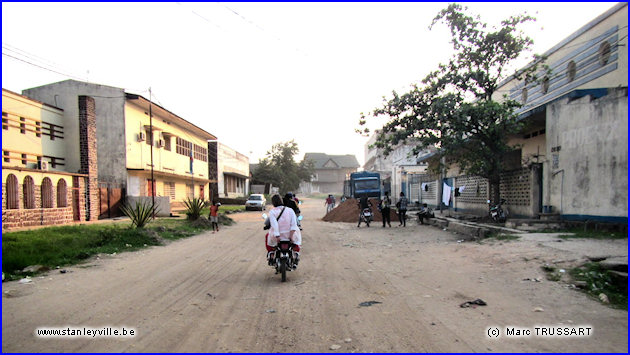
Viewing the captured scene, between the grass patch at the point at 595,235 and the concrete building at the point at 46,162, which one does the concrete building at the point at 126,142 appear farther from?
the grass patch at the point at 595,235

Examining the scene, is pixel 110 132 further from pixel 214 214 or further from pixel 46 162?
pixel 214 214

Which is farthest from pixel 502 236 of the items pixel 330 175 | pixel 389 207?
pixel 330 175

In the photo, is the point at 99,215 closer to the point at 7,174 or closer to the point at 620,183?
the point at 7,174

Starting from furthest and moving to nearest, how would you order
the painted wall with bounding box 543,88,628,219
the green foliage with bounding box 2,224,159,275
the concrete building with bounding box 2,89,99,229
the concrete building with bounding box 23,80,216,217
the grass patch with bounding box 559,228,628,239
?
the concrete building with bounding box 23,80,216,217, the concrete building with bounding box 2,89,99,229, the painted wall with bounding box 543,88,628,219, the grass patch with bounding box 559,228,628,239, the green foliage with bounding box 2,224,159,275

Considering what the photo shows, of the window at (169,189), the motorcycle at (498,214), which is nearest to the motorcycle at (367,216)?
the motorcycle at (498,214)

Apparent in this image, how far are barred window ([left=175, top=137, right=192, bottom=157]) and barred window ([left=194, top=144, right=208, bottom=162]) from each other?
6.42ft

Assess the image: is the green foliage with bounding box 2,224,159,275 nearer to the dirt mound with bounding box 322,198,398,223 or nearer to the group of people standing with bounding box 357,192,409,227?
the group of people standing with bounding box 357,192,409,227

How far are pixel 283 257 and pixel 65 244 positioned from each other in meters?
7.49

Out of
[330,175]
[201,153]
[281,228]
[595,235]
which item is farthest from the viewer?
[330,175]

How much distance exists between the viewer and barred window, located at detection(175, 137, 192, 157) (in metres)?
33.8

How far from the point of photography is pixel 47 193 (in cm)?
1708

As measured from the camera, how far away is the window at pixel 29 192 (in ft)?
52.0

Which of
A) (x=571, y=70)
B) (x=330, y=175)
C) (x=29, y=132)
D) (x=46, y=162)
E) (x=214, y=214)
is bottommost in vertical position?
(x=214, y=214)

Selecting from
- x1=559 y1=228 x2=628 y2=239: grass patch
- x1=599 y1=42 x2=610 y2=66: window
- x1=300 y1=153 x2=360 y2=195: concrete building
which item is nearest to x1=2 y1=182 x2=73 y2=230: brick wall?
x1=559 y1=228 x2=628 y2=239: grass patch
